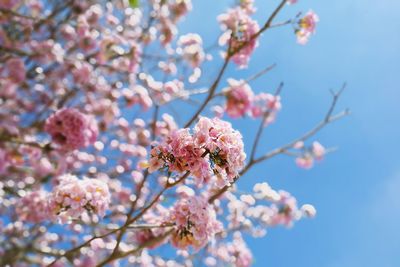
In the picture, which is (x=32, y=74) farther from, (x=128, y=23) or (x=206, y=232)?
(x=206, y=232)

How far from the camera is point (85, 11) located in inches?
238

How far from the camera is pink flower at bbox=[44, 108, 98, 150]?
3.54 metres

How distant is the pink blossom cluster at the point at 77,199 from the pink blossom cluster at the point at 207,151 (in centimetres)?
78

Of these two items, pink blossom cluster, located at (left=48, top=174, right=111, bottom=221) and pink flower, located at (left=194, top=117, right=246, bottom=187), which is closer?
pink flower, located at (left=194, top=117, right=246, bottom=187)

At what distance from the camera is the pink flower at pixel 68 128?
3537 millimetres

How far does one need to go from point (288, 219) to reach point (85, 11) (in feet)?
13.5

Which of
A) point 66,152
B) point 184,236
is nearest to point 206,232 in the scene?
point 184,236

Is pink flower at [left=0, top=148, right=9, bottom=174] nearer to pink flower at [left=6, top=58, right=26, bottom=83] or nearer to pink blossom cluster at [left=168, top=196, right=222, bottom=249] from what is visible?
pink flower at [left=6, top=58, right=26, bottom=83]

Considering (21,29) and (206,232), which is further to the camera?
(21,29)

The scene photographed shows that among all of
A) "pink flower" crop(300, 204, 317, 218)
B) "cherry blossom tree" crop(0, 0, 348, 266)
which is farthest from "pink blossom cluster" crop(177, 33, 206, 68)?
"pink flower" crop(300, 204, 317, 218)

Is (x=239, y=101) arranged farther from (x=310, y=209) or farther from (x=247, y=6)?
(x=310, y=209)

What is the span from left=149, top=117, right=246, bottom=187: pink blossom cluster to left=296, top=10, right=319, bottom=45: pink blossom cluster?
2.55 m

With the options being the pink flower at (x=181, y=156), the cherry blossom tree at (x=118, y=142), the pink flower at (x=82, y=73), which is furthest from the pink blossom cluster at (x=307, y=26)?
the pink flower at (x=82, y=73)

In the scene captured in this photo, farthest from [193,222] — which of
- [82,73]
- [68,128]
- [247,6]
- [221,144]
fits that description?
[82,73]
